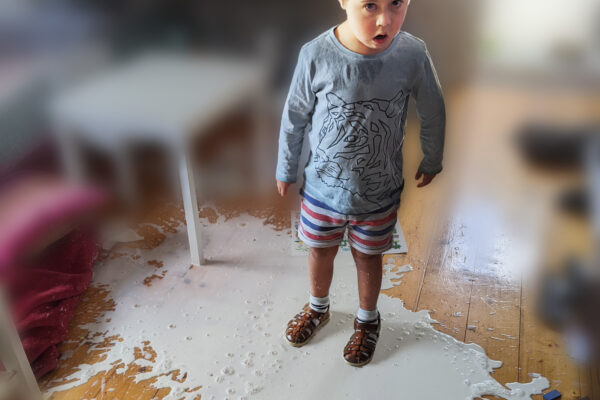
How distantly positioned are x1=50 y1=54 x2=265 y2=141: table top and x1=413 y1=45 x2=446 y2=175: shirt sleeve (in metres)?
0.25

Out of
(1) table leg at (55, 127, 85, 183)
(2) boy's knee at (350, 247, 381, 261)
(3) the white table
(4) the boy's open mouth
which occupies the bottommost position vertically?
(2) boy's knee at (350, 247, 381, 261)

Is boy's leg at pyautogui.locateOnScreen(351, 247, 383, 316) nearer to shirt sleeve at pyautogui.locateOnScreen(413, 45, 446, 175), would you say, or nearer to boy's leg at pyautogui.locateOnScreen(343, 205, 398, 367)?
boy's leg at pyautogui.locateOnScreen(343, 205, 398, 367)

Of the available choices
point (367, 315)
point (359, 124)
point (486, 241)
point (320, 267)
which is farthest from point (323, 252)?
point (486, 241)

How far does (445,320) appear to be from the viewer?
38.2 inches

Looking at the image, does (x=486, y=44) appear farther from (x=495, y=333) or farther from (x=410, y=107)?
(x=495, y=333)

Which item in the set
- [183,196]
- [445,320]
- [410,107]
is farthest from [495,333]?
[183,196]

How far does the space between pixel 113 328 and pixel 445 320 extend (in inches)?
22.9

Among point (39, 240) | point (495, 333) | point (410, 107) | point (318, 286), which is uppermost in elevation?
point (410, 107)

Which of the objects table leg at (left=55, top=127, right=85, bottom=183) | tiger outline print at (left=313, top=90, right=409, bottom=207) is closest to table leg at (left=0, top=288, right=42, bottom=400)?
table leg at (left=55, top=127, right=85, bottom=183)

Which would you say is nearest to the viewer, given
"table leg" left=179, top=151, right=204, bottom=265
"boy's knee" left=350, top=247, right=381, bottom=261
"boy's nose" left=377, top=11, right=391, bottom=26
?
"boy's nose" left=377, top=11, right=391, bottom=26

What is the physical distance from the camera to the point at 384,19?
0.63 meters

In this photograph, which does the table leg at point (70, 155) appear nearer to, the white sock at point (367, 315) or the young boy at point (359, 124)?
the young boy at point (359, 124)

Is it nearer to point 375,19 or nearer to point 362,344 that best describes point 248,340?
point 362,344

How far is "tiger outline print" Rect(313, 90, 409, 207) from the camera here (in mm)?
698
